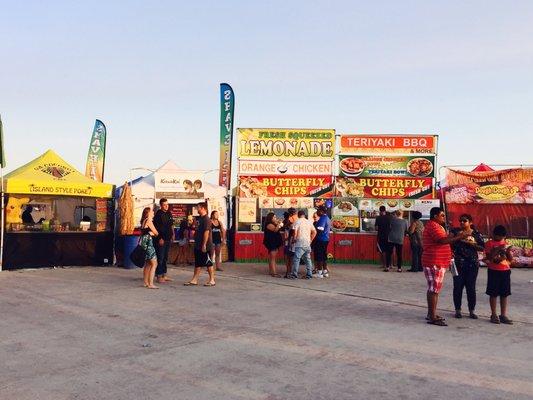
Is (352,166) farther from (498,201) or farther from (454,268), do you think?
(454,268)

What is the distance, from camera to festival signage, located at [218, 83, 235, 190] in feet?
56.4

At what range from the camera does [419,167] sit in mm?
16781

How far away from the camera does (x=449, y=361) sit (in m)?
6.02

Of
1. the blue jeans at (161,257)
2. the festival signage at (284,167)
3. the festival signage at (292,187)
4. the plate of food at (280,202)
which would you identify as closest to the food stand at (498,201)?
the festival signage at (292,187)

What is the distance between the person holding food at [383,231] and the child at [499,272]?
22.3 feet

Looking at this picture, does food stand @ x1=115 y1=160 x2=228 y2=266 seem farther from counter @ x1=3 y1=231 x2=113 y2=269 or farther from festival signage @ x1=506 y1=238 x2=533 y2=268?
festival signage @ x1=506 y1=238 x2=533 y2=268

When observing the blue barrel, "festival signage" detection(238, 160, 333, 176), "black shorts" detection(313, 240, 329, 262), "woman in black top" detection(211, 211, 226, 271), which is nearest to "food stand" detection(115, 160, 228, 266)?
the blue barrel

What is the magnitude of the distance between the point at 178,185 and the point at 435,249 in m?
9.33

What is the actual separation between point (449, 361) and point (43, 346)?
4.72 meters

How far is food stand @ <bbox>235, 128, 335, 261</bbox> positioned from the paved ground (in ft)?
17.9

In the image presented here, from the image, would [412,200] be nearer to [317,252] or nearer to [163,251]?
A: [317,252]

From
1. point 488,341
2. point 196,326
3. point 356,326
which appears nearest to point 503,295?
point 488,341

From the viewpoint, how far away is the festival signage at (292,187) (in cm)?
1673

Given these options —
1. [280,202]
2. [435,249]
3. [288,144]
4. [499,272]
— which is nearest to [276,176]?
[280,202]
